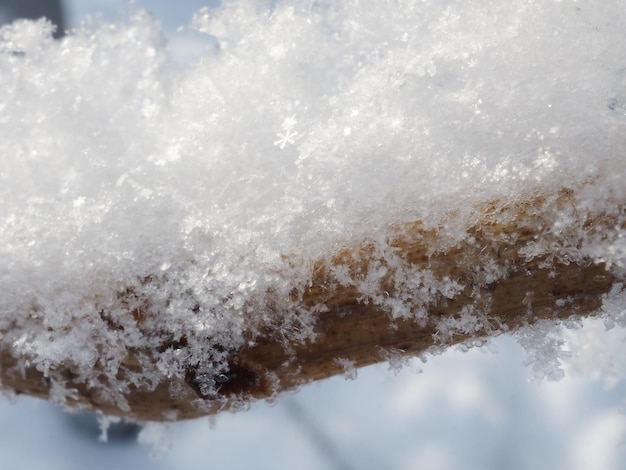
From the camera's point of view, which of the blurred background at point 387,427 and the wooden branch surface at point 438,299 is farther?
the blurred background at point 387,427

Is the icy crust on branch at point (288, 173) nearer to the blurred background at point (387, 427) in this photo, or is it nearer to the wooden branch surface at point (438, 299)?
the wooden branch surface at point (438, 299)

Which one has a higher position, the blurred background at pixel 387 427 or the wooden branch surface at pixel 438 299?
the blurred background at pixel 387 427

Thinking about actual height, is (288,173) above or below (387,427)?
below

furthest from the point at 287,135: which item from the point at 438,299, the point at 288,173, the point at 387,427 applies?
the point at 387,427

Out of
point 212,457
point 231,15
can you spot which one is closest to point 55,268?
point 231,15

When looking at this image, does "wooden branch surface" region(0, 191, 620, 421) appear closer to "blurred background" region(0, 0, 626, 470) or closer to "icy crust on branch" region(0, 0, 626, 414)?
"icy crust on branch" region(0, 0, 626, 414)

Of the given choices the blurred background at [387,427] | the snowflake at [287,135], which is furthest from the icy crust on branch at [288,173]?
the blurred background at [387,427]

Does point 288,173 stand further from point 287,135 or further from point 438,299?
point 438,299
